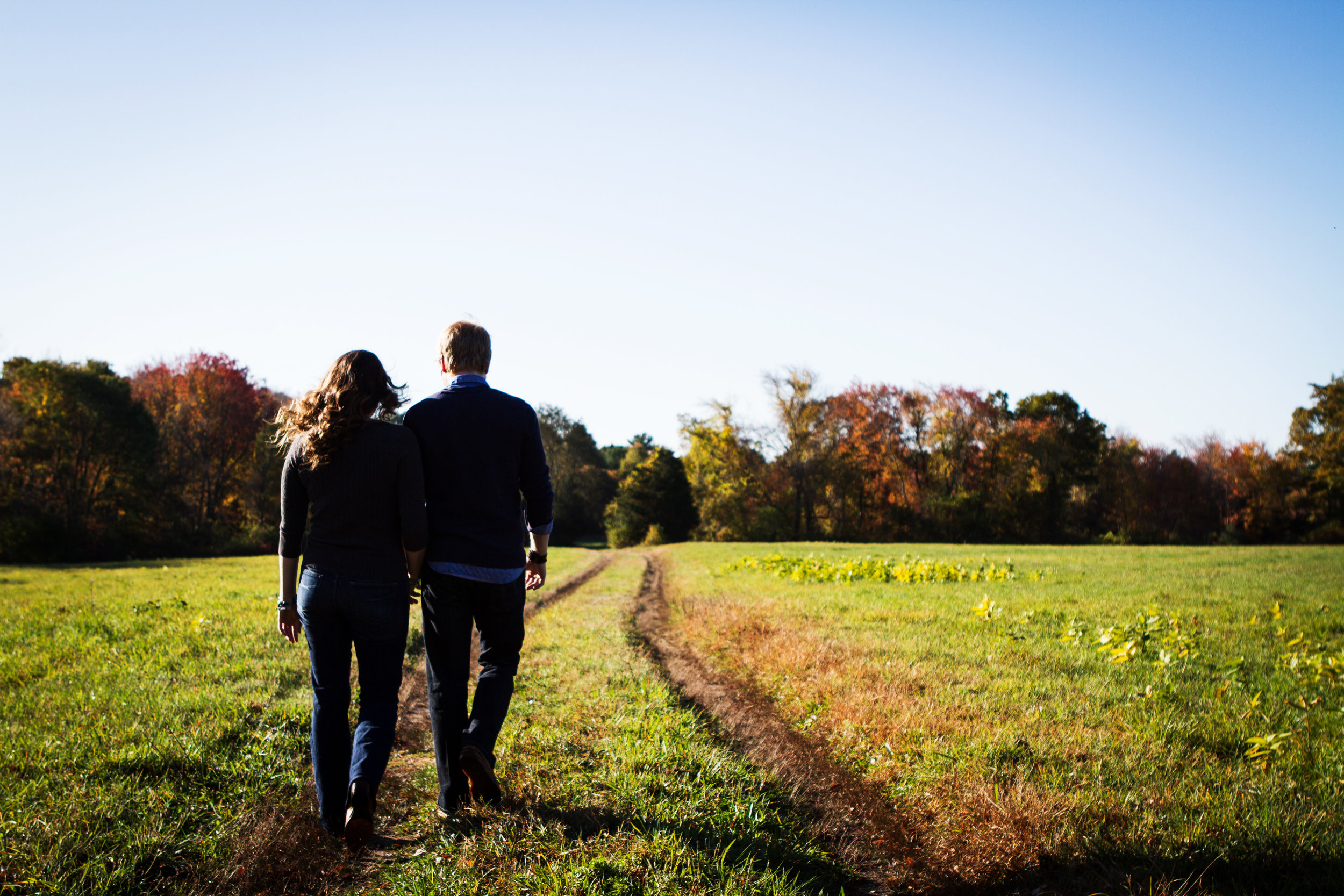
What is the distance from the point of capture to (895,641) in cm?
727

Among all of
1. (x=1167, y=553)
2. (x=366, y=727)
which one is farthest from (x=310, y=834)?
(x=1167, y=553)

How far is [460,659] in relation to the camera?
3.38 meters

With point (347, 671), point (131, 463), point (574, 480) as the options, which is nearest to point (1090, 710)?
point (347, 671)

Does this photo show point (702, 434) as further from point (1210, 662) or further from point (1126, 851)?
point (1126, 851)

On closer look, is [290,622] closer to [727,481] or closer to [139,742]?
[139,742]

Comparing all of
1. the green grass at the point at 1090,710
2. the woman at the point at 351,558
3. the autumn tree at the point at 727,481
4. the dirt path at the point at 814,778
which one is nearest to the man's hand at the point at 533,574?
the woman at the point at 351,558

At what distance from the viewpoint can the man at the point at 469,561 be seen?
329 cm

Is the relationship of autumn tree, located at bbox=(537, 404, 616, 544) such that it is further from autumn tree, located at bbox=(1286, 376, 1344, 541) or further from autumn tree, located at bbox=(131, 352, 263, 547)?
autumn tree, located at bbox=(1286, 376, 1344, 541)

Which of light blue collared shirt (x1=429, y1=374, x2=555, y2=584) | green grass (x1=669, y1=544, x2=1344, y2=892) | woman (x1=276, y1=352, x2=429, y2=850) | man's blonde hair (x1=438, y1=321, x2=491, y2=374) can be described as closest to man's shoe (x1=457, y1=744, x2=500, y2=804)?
woman (x1=276, y1=352, x2=429, y2=850)

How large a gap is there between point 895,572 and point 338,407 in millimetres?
13704

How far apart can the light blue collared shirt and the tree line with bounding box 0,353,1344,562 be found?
121 ft

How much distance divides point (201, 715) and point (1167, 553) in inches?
1090

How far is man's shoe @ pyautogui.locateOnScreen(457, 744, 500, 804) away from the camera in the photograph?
3234 millimetres

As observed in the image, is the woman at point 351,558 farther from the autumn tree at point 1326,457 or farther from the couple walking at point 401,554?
the autumn tree at point 1326,457
